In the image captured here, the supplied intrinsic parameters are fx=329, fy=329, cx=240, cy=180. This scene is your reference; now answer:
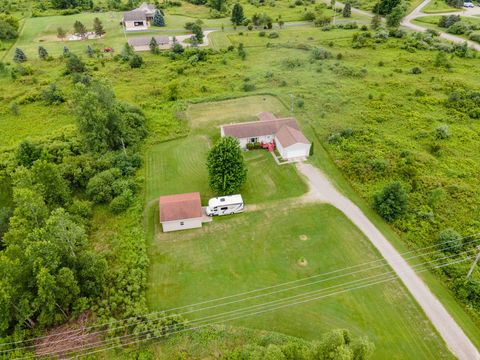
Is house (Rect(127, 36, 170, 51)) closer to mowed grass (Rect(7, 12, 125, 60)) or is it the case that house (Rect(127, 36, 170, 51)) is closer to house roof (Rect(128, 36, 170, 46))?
house roof (Rect(128, 36, 170, 46))

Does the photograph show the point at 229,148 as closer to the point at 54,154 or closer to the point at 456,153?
the point at 54,154

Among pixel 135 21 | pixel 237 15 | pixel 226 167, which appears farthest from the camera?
pixel 237 15

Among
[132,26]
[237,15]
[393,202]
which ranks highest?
[237,15]

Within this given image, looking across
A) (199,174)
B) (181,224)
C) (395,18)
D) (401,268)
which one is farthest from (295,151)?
(395,18)

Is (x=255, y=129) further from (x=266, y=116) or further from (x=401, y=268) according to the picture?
(x=401, y=268)

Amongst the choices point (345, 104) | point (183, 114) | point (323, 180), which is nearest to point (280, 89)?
point (345, 104)

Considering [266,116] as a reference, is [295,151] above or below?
below

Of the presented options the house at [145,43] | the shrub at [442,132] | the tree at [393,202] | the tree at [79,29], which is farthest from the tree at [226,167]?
the tree at [79,29]

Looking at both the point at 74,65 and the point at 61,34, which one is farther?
the point at 61,34

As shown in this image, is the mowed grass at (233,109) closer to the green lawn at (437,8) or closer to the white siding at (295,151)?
the white siding at (295,151)
